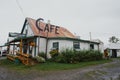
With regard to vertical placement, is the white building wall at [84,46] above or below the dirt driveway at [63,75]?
above

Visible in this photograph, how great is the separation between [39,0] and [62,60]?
319 inches

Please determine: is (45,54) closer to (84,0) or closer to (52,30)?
(52,30)

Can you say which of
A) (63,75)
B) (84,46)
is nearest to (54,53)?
(84,46)

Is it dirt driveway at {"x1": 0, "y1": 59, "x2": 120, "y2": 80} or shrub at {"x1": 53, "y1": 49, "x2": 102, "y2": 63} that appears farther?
shrub at {"x1": 53, "y1": 49, "x2": 102, "y2": 63}

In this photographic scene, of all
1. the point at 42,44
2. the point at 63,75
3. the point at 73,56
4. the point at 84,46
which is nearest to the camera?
the point at 63,75

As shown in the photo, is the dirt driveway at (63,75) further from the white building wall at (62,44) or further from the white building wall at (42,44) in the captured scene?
the white building wall at (42,44)

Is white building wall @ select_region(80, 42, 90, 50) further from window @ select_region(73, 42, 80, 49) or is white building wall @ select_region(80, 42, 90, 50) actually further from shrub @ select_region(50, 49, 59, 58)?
shrub @ select_region(50, 49, 59, 58)

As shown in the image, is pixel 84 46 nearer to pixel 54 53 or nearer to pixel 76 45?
pixel 76 45

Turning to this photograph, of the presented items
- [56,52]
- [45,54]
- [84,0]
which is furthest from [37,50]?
[84,0]

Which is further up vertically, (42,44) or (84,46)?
(42,44)

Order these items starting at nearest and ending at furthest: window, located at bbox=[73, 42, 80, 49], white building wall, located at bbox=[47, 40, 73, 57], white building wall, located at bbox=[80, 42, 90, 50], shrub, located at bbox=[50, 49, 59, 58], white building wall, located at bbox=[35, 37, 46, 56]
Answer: shrub, located at bbox=[50, 49, 59, 58] < white building wall, located at bbox=[47, 40, 73, 57] < white building wall, located at bbox=[35, 37, 46, 56] < window, located at bbox=[73, 42, 80, 49] < white building wall, located at bbox=[80, 42, 90, 50]

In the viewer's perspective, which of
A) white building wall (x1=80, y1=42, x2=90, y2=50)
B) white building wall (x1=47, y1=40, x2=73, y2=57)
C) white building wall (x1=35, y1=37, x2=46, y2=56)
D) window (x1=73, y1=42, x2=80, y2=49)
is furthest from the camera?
white building wall (x1=80, y1=42, x2=90, y2=50)

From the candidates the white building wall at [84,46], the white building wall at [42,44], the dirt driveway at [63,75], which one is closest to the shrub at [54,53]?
the white building wall at [42,44]

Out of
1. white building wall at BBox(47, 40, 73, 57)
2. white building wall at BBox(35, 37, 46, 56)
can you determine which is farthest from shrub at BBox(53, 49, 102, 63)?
white building wall at BBox(35, 37, 46, 56)
